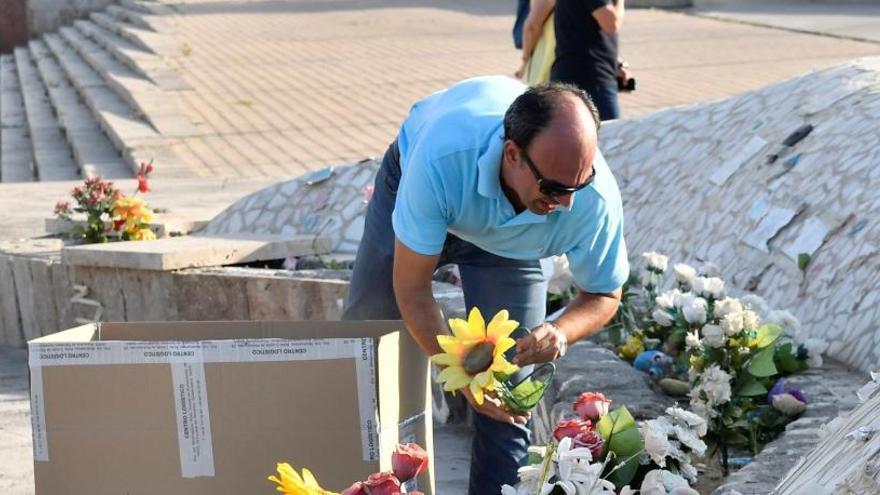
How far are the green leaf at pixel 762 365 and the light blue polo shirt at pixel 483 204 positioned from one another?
0.72m

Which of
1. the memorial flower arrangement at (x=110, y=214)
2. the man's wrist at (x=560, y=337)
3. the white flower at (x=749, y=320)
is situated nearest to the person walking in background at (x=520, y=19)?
the memorial flower arrangement at (x=110, y=214)

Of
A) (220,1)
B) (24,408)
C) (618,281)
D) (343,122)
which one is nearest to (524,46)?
(24,408)

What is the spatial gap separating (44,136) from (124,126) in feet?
4.80

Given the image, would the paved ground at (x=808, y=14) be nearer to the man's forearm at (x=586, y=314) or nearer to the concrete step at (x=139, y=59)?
the concrete step at (x=139, y=59)

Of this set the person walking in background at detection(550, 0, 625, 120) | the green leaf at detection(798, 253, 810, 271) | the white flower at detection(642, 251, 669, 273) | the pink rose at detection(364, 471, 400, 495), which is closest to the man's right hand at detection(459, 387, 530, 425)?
the pink rose at detection(364, 471, 400, 495)

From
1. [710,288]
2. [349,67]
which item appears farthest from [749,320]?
[349,67]

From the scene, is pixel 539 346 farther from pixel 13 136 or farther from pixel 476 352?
pixel 13 136

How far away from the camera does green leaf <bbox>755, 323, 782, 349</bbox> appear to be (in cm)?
404

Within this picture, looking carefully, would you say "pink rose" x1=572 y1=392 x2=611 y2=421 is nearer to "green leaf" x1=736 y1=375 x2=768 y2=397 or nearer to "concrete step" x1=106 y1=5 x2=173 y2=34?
"green leaf" x1=736 y1=375 x2=768 y2=397

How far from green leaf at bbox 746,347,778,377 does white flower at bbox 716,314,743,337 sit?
0.08 metres

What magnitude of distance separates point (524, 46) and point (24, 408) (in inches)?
106

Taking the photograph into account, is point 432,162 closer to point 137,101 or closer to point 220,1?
point 137,101

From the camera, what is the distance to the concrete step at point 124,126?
33.2 feet

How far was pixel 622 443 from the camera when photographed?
2.80 meters
